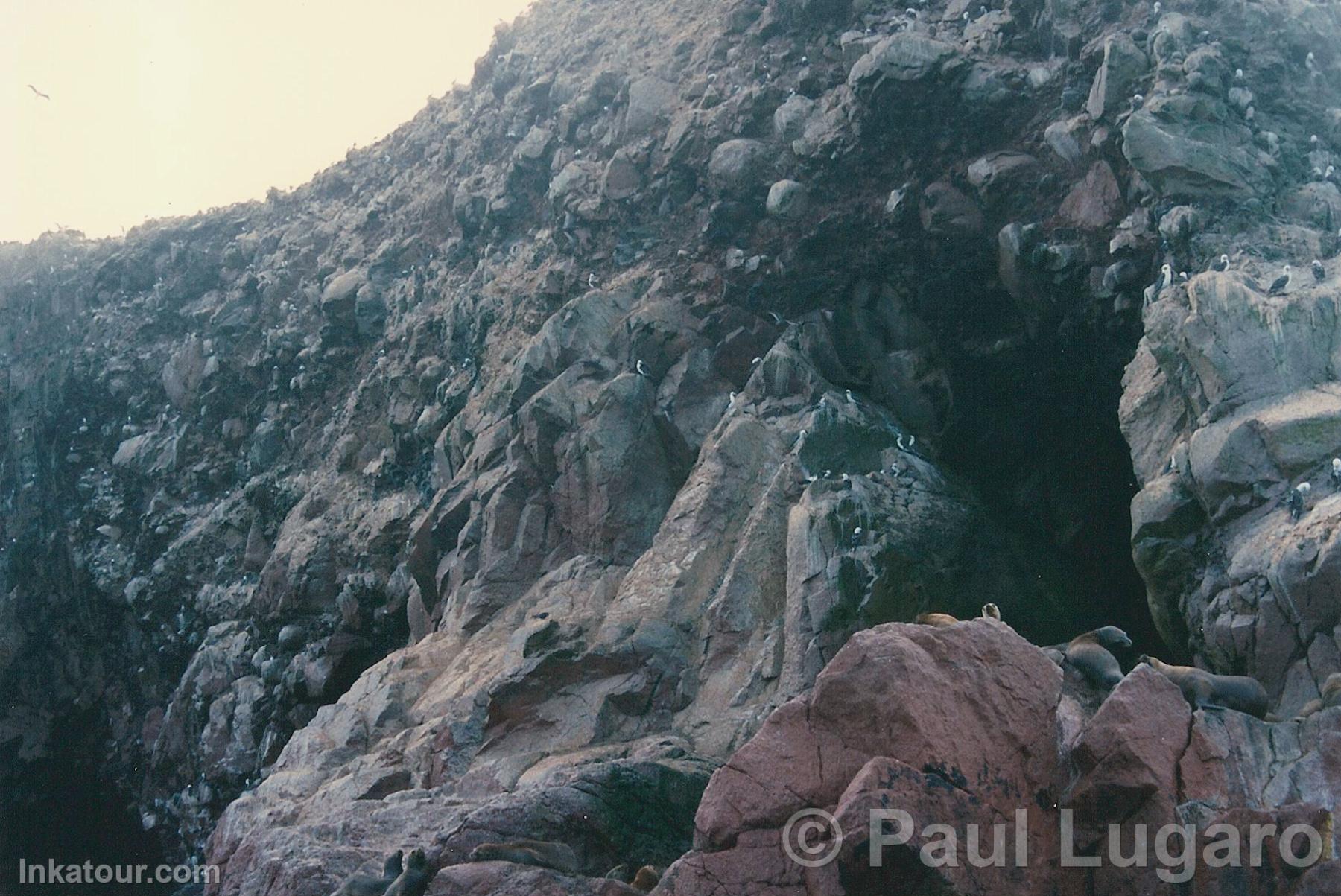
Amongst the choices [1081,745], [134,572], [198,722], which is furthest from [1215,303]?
[134,572]

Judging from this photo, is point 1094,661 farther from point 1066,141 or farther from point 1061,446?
point 1066,141

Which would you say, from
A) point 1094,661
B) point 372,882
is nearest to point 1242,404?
point 1094,661

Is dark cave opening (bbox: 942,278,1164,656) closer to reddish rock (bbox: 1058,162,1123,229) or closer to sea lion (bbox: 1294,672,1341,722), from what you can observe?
reddish rock (bbox: 1058,162,1123,229)

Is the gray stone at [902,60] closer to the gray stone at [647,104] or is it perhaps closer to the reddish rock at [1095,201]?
the reddish rock at [1095,201]

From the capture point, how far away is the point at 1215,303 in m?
18.6

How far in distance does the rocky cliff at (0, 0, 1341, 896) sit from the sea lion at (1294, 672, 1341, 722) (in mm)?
647

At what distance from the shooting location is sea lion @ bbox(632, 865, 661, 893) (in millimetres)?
13016

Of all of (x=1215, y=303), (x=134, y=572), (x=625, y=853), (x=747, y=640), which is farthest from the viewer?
(x=134, y=572)

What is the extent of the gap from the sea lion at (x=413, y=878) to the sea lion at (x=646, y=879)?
7.47 ft

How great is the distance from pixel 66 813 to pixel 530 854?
94.0 ft

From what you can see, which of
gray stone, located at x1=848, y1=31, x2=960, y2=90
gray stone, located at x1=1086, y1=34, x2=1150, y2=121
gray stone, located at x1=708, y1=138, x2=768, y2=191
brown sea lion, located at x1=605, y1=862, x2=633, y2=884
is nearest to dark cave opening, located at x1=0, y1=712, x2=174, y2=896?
gray stone, located at x1=708, y1=138, x2=768, y2=191

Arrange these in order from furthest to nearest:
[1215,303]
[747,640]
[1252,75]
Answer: [1252,75], [747,640], [1215,303]

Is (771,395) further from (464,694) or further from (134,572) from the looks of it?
(134,572)

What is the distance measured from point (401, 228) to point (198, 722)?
16126mm
